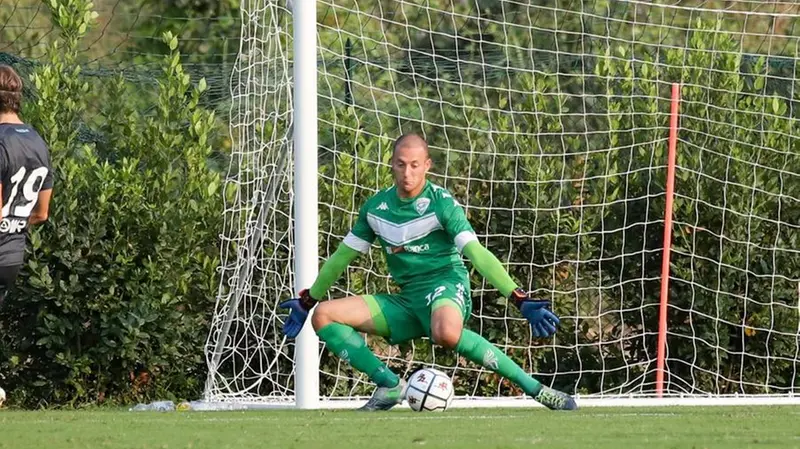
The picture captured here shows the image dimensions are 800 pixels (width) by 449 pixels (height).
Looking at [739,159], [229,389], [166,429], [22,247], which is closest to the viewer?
[166,429]

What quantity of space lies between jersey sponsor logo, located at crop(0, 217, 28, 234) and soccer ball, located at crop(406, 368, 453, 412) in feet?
6.92

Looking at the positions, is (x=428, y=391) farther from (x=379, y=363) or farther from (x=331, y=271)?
(x=331, y=271)

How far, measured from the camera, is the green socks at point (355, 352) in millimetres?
7633

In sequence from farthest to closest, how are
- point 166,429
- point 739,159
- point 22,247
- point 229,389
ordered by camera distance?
point 739,159
point 229,389
point 22,247
point 166,429

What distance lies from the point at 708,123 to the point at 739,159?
14.1 inches

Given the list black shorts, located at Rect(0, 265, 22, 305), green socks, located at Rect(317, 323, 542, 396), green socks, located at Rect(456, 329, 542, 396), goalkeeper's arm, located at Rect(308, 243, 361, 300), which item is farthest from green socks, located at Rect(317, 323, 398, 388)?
black shorts, located at Rect(0, 265, 22, 305)

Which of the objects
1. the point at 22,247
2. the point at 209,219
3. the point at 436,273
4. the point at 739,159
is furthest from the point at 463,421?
the point at 739,159

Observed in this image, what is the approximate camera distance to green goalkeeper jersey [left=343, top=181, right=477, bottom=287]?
7.55m

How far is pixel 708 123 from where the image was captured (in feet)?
34.2

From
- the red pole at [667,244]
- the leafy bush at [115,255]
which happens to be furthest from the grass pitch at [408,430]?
the red pole at [667,244]

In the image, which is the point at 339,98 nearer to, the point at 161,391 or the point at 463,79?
the point at 463,79

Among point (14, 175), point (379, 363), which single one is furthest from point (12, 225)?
point (379, 363)

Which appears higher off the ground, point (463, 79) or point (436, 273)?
point (463, 79)

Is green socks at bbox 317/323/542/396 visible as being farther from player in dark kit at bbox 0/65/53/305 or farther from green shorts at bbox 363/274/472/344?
player in dark kit at bbox 0/65/53/305
